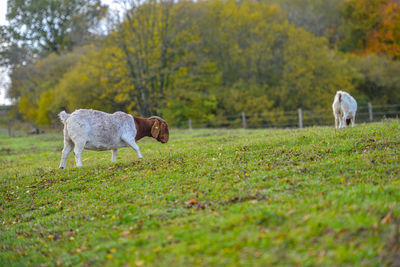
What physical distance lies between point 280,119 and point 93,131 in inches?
1006

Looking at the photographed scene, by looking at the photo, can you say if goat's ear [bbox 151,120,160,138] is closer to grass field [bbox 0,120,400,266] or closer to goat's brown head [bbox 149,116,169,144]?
goat's brown head [bbox 149,116,169,144]

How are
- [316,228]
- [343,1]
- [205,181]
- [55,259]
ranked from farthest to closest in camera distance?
1. [343,1]
2. [205,181]
3. [55,259]
4. [316,228]

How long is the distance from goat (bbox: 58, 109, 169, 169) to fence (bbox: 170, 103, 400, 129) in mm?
21703

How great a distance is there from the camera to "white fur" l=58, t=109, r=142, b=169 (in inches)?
445

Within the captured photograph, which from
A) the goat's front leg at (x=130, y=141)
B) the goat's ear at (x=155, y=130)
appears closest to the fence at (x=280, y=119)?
the goat's ear at (x=155, y=130)

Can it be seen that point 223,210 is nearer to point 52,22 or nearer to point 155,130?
point 155,130

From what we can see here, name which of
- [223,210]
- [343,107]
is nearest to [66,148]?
[223,210]

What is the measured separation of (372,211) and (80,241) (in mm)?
4347

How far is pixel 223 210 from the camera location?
6254mm

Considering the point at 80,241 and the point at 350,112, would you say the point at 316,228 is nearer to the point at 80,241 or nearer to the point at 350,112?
the point at 80,241

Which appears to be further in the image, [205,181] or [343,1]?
[343,1]

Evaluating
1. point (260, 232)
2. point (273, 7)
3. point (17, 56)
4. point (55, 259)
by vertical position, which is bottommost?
point (55, 259)

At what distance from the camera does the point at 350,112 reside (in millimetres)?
14836

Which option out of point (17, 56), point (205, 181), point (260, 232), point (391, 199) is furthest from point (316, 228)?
point (17, 56)
